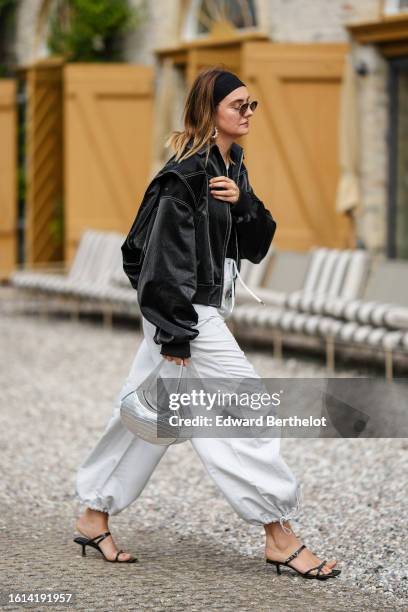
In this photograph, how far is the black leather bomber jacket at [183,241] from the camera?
3.99 metres

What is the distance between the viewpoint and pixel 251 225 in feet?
14.0

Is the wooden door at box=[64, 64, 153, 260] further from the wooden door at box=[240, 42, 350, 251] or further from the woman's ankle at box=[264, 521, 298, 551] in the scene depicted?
the woman's ankle at box=[264, 521, 298, 551]

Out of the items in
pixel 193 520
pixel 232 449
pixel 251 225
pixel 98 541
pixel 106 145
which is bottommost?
pixel 106 145

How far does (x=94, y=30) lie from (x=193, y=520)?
10679 millimetres

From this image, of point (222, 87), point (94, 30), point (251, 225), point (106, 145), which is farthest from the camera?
point (94, 30)

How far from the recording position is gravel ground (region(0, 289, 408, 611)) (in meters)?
4.10

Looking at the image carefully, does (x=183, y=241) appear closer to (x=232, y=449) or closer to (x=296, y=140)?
(x=232, y=449)

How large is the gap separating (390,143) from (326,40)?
45.4 inches

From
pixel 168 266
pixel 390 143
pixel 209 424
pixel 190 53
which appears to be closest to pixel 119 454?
pixel 209 424

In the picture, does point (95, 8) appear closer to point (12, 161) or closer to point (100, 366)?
point (12, 161)

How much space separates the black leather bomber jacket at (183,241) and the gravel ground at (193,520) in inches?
31.9

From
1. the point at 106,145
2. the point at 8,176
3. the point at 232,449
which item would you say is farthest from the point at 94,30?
the point at 232,449

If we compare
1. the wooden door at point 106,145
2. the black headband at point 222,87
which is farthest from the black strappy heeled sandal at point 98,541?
the wooden door at point 106,145

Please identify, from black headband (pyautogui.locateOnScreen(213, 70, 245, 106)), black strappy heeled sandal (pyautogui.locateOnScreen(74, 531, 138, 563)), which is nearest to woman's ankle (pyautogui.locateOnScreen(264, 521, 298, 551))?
black strappy heeled sandal (pyautogui.locateOnScreen(74, 531, 138, 563))
